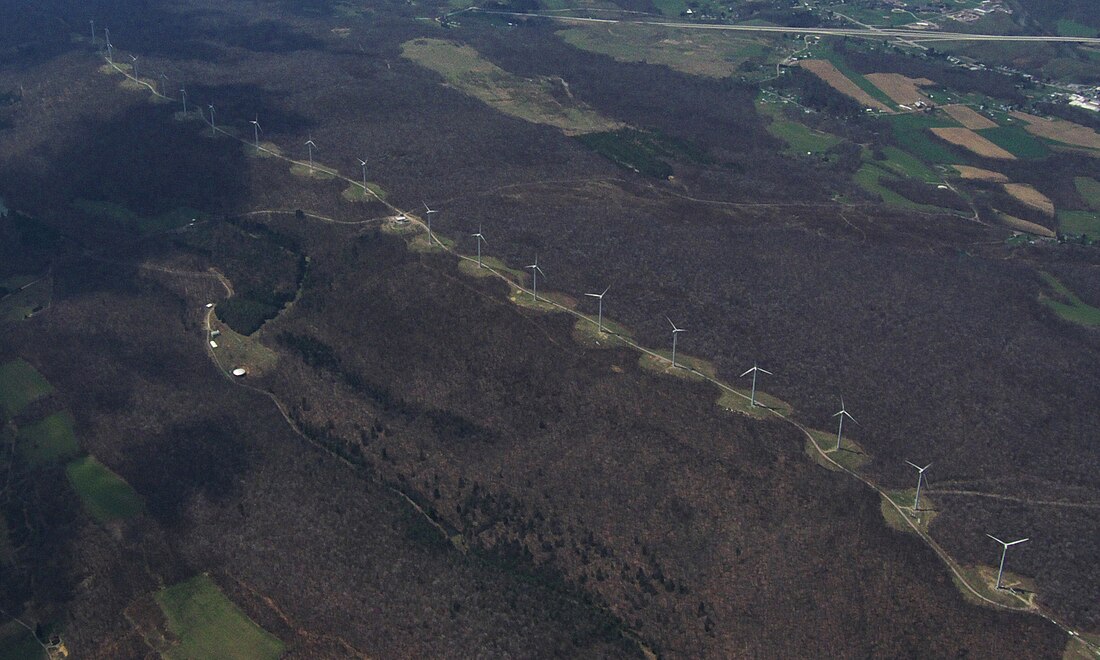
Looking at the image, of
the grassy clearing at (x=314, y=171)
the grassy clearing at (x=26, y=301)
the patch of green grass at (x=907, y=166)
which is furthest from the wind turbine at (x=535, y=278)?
the patch of green grass at (x=907, y=166)

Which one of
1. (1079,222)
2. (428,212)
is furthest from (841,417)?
(1079,222)

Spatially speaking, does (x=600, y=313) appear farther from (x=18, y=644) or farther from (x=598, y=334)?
(x=18, y=644)

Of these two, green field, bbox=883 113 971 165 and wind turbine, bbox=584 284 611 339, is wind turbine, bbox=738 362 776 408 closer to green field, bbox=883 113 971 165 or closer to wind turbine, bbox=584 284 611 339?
wind turbine, bbox=584 284 611 339

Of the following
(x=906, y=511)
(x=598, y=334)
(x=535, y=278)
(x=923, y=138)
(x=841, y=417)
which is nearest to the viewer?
(x=906, y=511)

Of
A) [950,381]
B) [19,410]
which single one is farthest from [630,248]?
[19,410]

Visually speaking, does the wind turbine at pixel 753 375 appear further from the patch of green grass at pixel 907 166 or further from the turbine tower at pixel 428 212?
the patch of green grass at pixel 907 166

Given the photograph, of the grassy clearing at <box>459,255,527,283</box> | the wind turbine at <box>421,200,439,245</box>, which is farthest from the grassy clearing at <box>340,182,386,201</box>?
the grassy clearing at <box>459,255,527,283</box>

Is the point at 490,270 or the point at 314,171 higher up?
the point at 490,270
